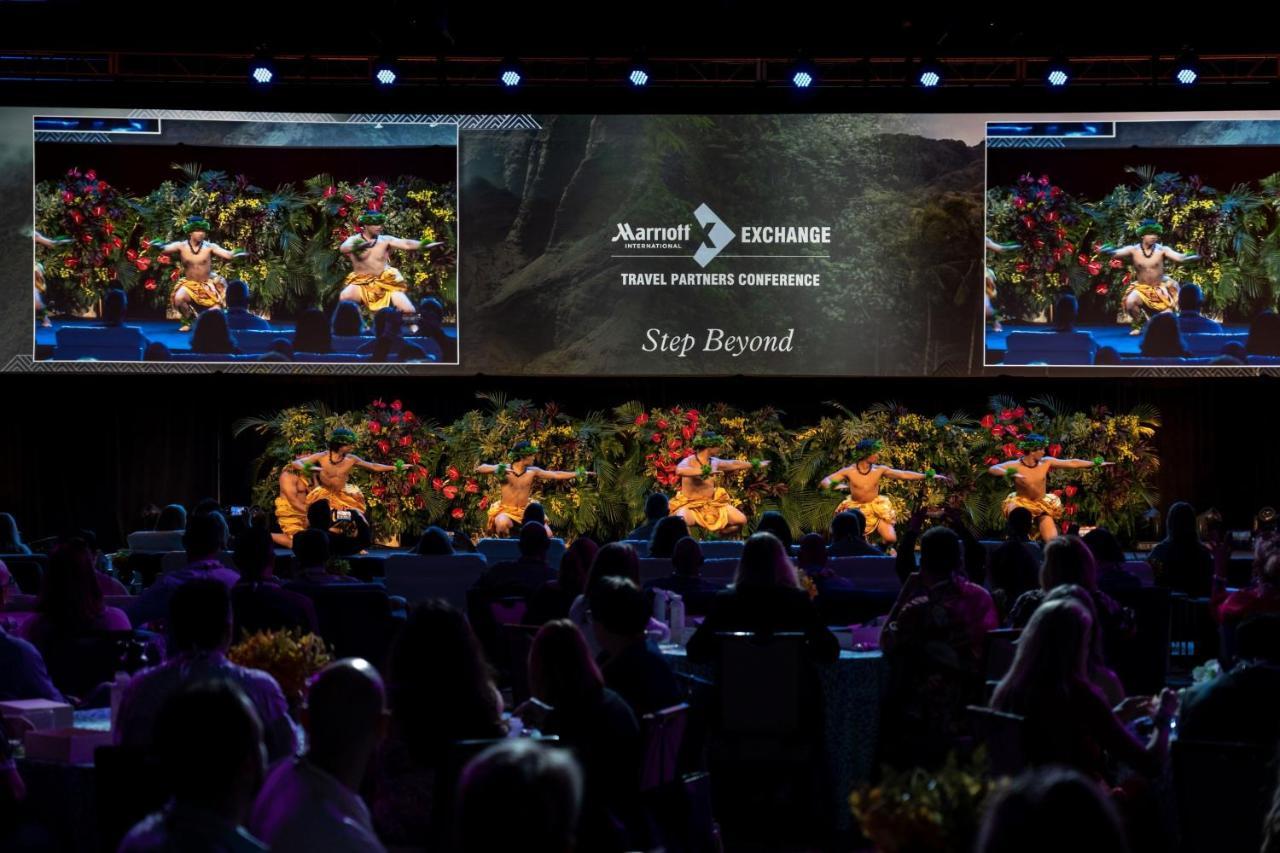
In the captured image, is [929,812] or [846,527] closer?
[929,812]

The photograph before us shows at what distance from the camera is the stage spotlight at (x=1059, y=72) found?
1134 cm

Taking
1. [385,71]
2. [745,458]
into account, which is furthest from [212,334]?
[745,458]

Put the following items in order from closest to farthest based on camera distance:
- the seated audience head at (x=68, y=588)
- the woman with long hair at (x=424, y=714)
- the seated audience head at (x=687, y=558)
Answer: the woman with long hair at (x=424, y=714) < the seated audience head at (x=68, y=588) < the seated audience head at (x=687, y=558)

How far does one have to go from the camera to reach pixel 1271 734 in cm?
400

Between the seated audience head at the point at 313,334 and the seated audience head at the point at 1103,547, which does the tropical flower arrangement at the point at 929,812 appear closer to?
the seated audience head at the point at 1103,547

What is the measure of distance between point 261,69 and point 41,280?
3.17m

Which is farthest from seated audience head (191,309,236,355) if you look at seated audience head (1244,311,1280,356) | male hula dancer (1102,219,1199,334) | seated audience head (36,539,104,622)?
seated audience head (1244,311,1280,356)

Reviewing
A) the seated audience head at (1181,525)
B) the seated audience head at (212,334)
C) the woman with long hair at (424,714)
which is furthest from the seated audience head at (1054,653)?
the seated audience head at (212,334)

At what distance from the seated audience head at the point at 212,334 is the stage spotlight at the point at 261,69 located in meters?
2.59

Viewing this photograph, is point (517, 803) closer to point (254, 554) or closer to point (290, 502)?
point (254, 554)

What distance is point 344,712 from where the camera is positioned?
9.44ft

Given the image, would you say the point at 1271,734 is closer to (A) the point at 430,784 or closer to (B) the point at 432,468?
(A) the point at 430,784

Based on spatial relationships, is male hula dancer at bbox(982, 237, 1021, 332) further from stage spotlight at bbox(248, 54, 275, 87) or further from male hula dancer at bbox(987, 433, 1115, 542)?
stage spotlight at bbox(248, 54, 275, 87)

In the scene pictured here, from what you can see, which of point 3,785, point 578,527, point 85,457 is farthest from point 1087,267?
point 3,785
